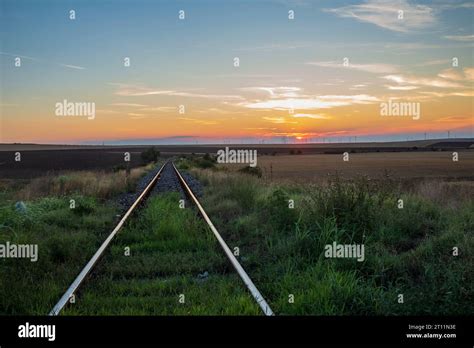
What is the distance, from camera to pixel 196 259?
664cm

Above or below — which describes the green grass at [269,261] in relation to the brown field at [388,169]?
below

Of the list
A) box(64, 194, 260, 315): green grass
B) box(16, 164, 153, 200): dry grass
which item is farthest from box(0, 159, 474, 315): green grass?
box(16, 164, 153, 200): dry grass

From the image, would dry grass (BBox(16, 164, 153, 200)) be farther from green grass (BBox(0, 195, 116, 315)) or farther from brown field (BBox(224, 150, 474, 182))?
brown field (BBox(224, 150, 474, 182))

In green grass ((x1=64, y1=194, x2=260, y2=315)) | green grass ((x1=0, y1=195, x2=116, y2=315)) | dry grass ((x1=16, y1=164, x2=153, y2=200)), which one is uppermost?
dry grass ((x1=16, y1=164, x2=153, y2=200))

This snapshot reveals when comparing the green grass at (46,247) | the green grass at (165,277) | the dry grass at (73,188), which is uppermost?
the dry grass at (73,188)

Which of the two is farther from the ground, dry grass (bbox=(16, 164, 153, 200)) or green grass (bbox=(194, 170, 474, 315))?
dry grass (bbox=(16, 164, 153, 200))

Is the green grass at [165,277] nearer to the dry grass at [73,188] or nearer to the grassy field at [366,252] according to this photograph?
the grassy field at [366,252]

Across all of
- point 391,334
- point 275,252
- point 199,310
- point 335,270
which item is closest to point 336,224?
point 275,252

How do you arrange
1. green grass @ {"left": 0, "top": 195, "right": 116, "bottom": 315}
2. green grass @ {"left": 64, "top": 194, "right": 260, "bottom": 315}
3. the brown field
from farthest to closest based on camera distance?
1. the brown field
2. green grass @ {"left": 0, "top": 195, "right": 116, "bottom": 315}
3. green grass @ {"left": 64, "top": 194, "right": 260, "bottom": 315}

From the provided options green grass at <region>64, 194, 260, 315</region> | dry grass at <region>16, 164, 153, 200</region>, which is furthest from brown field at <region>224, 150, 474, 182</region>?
dry grass at <region>16, 164, 153, 200</region>

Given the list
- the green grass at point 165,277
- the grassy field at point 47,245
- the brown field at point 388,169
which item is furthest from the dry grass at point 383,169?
the grassy field at point 47,245

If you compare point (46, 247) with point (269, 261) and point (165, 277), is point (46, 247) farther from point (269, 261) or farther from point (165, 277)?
point (269, 261)

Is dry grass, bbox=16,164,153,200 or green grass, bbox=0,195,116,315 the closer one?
green grass, bbox=0,195,116,315

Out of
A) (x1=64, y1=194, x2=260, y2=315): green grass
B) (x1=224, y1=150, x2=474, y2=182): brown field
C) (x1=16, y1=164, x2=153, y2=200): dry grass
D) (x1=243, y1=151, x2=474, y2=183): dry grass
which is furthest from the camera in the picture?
(x1=16, y1=164, x2=153, y2=200): dry grass
